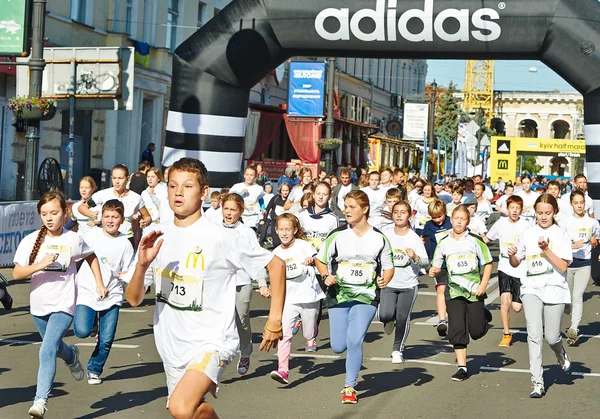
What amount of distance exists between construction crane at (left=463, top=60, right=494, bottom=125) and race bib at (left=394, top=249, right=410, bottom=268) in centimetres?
11245

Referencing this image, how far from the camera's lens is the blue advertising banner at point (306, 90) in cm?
3384

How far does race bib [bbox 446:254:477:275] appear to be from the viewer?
9688mm

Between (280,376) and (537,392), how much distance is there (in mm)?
1963

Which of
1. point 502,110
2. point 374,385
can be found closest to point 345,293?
point 374,385

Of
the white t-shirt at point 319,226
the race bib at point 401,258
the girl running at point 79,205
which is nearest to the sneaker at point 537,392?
the race bib at point 401,258

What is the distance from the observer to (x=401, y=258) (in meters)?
10.3

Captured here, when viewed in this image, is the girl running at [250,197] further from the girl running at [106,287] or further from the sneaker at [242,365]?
the sneaker at [242,365]

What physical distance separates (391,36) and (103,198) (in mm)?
4860

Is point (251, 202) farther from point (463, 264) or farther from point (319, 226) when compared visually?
point (463, 264)

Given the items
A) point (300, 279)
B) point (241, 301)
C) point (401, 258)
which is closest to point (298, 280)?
point (300, 279)

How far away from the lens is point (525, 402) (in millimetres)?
8344

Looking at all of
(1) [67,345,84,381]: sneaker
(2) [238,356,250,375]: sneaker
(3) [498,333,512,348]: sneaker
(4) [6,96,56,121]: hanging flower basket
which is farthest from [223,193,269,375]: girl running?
(4) [6,96,56,121]: hanging flower basket

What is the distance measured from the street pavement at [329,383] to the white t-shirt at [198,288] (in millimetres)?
2051

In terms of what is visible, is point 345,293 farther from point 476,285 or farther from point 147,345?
point 147,345
